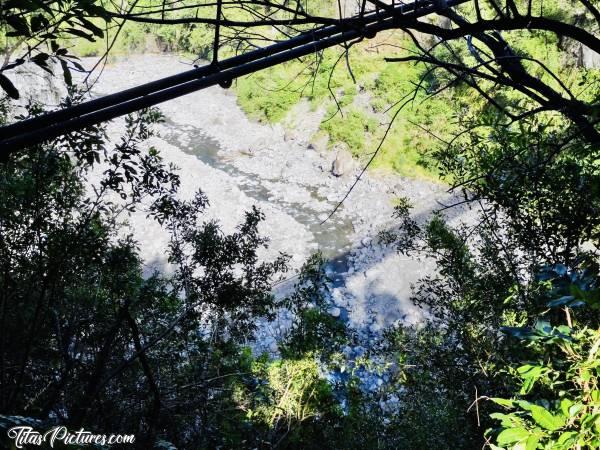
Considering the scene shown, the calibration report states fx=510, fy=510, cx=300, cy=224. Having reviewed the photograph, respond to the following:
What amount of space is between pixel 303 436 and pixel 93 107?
324 cm

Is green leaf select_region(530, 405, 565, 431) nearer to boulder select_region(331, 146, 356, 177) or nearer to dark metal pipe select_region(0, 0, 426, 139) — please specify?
dark metal pipe select_region(0, 0, 426, 139)

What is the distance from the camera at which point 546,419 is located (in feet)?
2.59

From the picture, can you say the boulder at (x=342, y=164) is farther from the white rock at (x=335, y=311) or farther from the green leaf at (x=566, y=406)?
the green leaf at (x=566, y=406)

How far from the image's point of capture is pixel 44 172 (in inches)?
114

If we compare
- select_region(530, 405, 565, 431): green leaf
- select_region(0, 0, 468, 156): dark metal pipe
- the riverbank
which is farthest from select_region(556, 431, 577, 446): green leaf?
the riverbank

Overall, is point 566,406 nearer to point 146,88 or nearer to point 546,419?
point 546,419

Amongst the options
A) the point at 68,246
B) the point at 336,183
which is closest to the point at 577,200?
the point at 68,246

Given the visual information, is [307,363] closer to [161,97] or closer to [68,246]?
[68,246]

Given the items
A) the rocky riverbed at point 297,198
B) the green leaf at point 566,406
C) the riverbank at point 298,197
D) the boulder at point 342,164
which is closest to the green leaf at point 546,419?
the green leaf at point 566,406

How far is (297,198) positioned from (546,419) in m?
9.42

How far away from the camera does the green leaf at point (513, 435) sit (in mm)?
783

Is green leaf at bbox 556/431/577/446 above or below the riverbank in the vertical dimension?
below

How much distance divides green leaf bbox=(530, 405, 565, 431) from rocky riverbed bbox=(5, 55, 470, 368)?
553cm

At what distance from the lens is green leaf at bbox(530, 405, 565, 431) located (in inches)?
30.9
